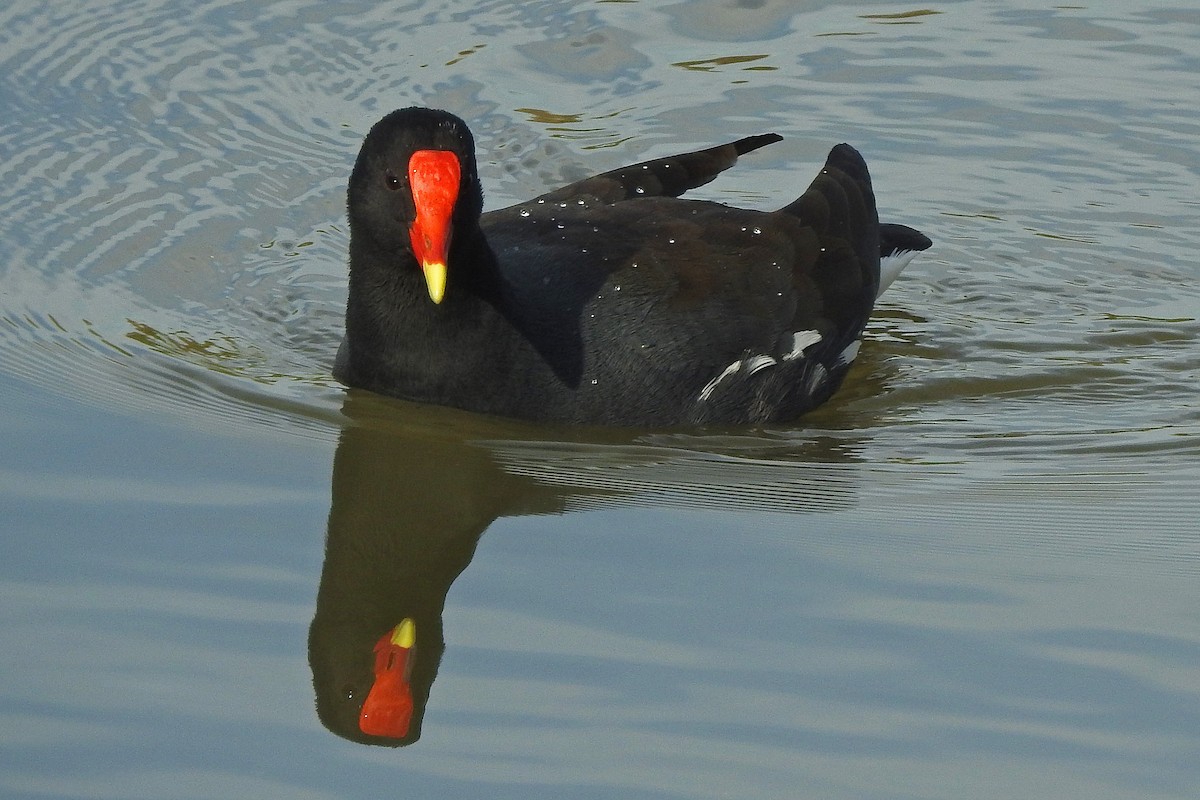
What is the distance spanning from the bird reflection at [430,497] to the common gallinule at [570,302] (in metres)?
0.12

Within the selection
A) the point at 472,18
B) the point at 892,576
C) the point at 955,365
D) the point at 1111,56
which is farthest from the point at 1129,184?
the point at 892,576

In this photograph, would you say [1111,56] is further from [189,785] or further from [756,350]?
[189,785]

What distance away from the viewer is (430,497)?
17.3 feet

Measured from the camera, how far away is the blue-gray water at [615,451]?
3.81 meters

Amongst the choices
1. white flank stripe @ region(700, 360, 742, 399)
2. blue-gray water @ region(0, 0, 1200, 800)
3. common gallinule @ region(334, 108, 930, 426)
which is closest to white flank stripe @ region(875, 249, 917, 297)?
blue-gray water @ region(0, 0, 1200, 800)

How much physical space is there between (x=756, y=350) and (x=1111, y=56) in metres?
4.04

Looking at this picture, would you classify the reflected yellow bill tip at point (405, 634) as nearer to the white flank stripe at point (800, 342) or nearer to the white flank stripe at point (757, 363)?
the white flank stripe at point (757, 363)

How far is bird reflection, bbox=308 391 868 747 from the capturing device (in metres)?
4.14

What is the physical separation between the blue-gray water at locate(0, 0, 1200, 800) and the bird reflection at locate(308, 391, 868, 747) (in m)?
0.02

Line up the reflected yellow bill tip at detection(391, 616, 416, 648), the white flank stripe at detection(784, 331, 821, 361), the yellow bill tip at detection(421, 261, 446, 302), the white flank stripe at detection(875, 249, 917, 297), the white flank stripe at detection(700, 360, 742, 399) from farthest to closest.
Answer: the white flank stripe at detection(875, 249, 917, 297) < the white flank stripe at detection(784, 331, 821, 361) < the white flank stripe at detection(700, 360, 742, 399) < the yellow bill tip at detection(421, 261, 446, 302) < the reflected yellow bill tip at detection(391, 616, 416, 648)

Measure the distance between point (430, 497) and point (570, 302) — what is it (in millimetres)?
904

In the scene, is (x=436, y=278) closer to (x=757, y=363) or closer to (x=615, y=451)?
(x=615, y=451)

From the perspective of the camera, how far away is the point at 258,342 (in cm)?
655

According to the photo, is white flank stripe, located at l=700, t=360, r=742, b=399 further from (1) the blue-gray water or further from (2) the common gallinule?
(1) the blue-gray water
